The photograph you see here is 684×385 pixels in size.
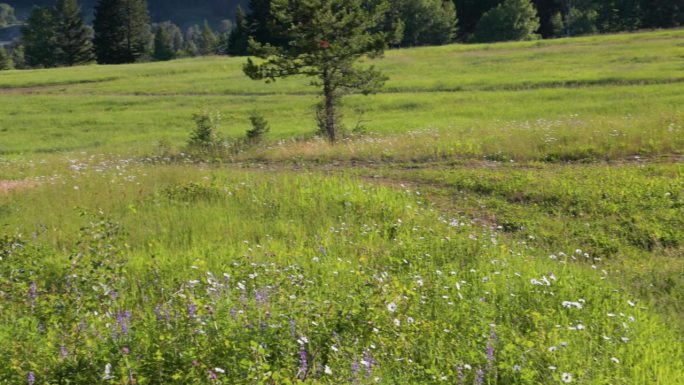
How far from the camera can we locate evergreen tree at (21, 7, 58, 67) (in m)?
84.5

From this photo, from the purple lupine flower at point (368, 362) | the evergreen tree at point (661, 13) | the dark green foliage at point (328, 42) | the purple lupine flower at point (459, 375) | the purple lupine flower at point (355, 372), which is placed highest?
the evergreen tree at point (661, 13)

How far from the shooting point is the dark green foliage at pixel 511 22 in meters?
73.1

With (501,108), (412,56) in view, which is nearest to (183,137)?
(501,108)

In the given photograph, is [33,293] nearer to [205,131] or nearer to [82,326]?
[82,326]

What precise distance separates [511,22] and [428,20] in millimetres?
11245

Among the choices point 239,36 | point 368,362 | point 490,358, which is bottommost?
point 490,358

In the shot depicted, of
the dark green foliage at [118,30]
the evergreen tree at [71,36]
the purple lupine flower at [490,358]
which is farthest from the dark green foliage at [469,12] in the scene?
the purple lupine flower at [490,358]

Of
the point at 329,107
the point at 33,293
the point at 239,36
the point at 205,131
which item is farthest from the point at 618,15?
the point at 33,293

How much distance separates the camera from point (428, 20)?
78.9 metres

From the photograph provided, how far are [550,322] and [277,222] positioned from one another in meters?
4.43

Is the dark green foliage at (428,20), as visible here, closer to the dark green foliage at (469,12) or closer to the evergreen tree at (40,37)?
the dark green foliage at (469,12)

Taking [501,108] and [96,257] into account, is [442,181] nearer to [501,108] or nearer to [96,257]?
[96,257]

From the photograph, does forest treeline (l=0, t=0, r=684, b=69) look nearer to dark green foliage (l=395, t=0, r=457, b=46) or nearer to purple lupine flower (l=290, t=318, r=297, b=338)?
dark green foliage (l=395, t=0, r=457, b=46)

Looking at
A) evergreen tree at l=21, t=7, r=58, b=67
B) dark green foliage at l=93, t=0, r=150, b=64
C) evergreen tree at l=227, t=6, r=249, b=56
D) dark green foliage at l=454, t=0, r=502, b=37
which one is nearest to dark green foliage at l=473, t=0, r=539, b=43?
dark green foliage at l=454, t=0, r=502, b=37
